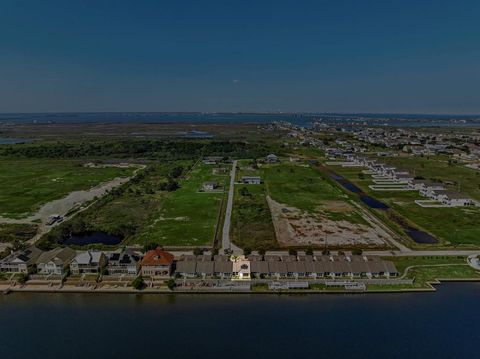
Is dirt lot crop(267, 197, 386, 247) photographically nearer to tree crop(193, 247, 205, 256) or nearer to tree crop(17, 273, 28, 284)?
tree crop(193, 247, 205, 256)

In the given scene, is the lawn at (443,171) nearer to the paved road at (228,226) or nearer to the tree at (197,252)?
the paved road at (228,226)

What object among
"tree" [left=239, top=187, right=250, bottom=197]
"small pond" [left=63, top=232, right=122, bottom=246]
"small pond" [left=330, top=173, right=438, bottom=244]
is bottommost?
"small pond" [left=63, top=232, right=122, bottom=246]

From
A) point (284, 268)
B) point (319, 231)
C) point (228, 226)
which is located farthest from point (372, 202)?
point (284, 268)

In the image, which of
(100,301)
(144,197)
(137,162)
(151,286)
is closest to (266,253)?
(151,286)

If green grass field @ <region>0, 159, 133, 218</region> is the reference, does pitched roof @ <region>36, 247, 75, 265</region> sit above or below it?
above

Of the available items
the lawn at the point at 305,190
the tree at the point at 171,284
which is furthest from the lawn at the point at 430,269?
the tree at the point at 171,284

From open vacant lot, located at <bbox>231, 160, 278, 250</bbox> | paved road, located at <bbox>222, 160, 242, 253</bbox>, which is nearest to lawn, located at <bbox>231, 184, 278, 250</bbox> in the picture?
open vacant lot, located at <bbox>231, 160, 278, 250</bbox>
